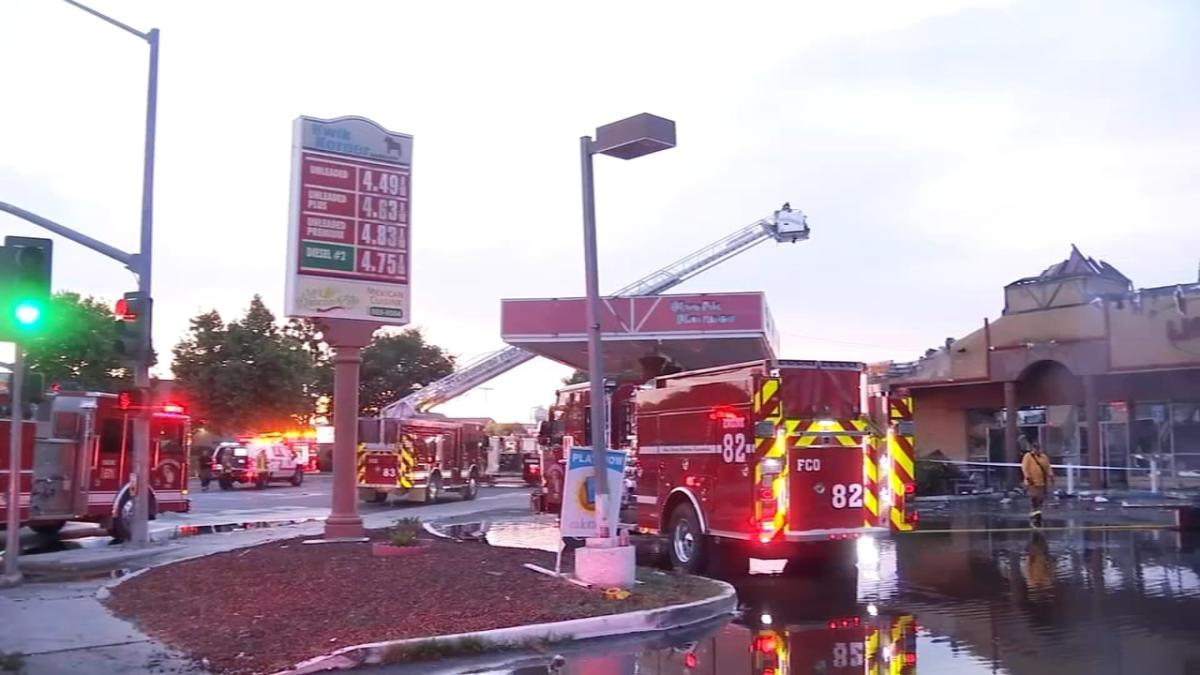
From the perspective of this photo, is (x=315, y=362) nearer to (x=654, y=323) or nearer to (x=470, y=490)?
(x=470, y=490)

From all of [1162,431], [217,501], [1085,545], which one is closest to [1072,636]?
[1085,545]

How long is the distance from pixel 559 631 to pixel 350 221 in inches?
343

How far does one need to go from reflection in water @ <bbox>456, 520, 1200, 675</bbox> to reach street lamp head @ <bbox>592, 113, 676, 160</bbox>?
4620 mm

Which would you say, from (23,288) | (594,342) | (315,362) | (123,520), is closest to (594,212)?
(594,342)

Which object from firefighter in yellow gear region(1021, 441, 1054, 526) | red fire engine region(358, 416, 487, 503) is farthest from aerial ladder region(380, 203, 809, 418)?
firefighter in yellow gear region(1021, 441, 1054, 526)

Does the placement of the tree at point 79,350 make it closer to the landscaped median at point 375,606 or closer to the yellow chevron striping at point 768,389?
the landscaped median at point 375,606

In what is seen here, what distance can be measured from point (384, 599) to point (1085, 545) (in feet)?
37.7

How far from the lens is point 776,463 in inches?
510

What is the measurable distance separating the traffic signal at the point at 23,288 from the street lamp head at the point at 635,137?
6556 mm

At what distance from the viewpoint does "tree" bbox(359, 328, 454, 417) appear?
236 ft

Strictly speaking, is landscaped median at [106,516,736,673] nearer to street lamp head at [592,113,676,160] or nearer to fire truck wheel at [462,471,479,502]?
street lamp head at [592,113,676,160]

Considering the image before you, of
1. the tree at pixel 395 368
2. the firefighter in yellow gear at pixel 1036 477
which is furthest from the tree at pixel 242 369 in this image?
the firefighter in yellow gear at pixel 1036 477

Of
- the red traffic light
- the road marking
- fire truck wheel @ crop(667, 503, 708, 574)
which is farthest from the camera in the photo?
the road marking

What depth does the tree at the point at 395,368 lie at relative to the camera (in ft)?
236
